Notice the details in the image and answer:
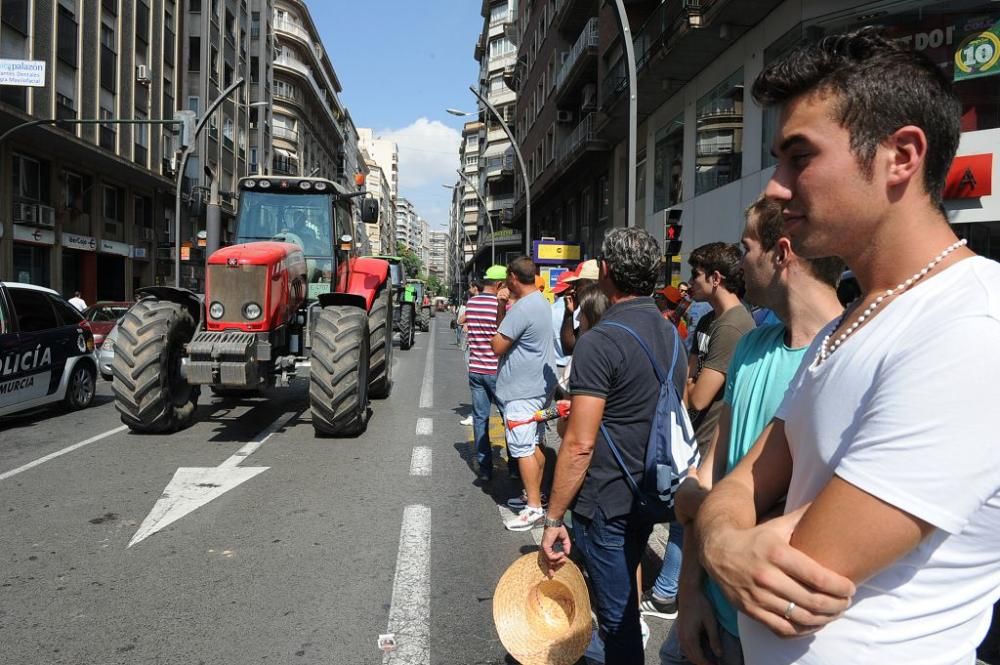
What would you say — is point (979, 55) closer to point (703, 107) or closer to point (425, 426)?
point (703, 107)

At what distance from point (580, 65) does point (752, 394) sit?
2813cm

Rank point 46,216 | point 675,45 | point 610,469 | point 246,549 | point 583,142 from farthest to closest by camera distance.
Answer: point 583,142 < point 46,216 < point 675,45 < point 246,549 < point 610,469

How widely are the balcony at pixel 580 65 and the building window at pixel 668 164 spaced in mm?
7715

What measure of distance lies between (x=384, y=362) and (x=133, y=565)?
6.71 m

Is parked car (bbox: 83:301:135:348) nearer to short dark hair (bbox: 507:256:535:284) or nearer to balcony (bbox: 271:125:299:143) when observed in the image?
short dark hair (bbox: 507:256:535:284)

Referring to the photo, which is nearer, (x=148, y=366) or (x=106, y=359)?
(x=148, y=366)

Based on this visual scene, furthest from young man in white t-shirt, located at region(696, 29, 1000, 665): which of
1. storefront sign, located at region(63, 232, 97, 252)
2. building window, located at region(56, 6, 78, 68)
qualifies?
storefront sign, located at region(63, 232, 97, 252)

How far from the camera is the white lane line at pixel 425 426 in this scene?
28.5ft

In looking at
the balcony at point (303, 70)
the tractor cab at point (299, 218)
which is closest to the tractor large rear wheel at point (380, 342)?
the tractor cab at point (299, 218)

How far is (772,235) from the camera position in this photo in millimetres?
2180

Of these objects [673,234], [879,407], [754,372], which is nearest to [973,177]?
[673,234]

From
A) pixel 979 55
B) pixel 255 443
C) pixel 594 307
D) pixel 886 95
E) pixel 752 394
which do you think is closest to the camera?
pixel 886 95

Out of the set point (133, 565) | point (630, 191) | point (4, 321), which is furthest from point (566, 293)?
point (4, 321)

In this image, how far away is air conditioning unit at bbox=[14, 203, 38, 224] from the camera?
2216 cm
